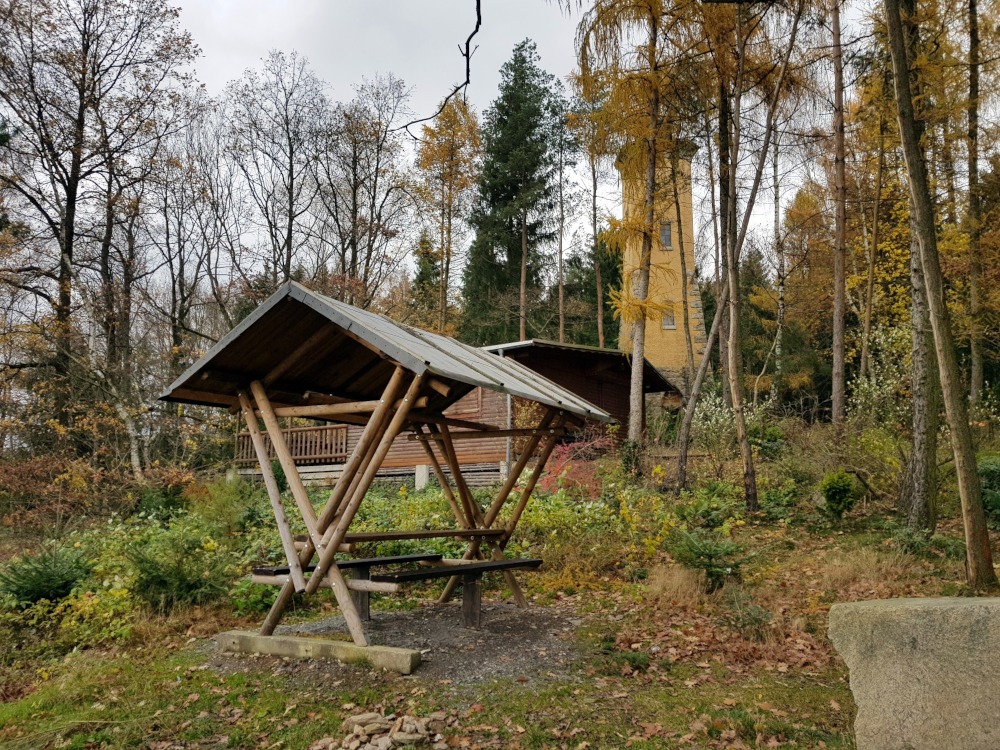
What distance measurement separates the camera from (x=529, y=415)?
19422 millimetres

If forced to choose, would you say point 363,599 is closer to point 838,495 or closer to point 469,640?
point 469,640

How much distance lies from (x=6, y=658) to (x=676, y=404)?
976 inches

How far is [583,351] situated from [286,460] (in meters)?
16.1

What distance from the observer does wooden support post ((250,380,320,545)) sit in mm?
6180

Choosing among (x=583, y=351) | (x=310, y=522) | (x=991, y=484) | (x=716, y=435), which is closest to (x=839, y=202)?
(x=716, y=435)

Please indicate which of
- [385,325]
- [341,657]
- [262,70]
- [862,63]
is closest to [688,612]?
[341,657]

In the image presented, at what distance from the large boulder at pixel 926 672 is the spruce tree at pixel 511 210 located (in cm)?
2753

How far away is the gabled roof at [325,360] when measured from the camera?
5.89 m

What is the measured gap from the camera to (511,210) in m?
30.7

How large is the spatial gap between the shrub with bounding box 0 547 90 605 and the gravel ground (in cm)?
292

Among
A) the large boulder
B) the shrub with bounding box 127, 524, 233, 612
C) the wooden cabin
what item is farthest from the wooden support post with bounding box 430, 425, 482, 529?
the wooden cabin

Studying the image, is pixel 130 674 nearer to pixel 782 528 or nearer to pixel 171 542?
pixel 171 542

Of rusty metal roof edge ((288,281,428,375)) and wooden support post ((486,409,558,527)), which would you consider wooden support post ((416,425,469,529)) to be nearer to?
wooden support post ((486,409,558,527))

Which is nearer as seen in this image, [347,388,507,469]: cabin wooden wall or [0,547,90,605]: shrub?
[0,547,90,605]: shrub
